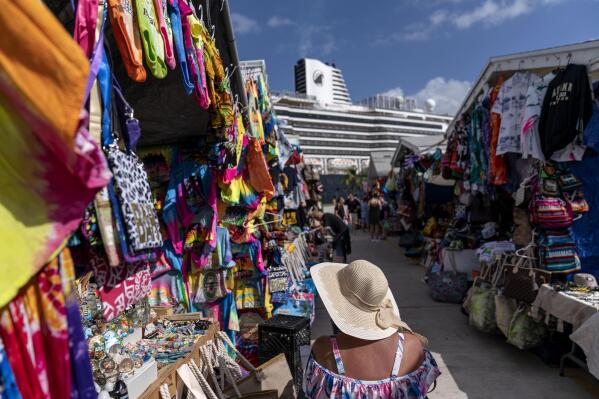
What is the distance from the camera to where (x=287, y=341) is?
369cm

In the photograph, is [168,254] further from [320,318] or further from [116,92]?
[320,318]

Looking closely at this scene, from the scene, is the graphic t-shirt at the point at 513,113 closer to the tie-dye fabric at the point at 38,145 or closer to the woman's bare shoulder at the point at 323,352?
the woman's bare shoulder at the point at 323,352

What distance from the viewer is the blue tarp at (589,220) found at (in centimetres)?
406

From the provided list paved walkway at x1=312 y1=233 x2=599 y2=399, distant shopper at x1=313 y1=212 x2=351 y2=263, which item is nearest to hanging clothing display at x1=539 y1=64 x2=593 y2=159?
paved walkway at x1=312 y1=233 x2=599 y2=399

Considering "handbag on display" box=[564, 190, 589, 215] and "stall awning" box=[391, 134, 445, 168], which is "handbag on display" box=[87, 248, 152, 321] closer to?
"handbag on display" box=[564, 190, 589, 215]

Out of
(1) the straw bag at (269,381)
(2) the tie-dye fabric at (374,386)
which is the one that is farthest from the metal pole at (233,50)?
(2) the tie-dye fabric at (374,386)

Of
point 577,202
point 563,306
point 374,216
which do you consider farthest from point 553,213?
point 374,216

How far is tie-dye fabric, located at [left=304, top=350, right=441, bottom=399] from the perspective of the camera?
5.98 feet

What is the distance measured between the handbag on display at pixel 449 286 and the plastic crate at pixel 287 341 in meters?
3.42

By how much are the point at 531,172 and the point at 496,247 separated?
3.59 feet

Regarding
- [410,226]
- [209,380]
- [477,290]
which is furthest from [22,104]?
[410,226]

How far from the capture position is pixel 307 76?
340ft

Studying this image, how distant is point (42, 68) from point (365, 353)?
5.75ft

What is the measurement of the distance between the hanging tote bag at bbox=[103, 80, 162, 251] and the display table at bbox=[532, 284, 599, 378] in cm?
339
